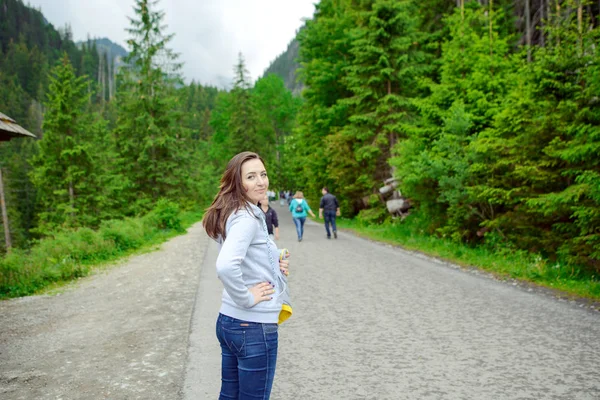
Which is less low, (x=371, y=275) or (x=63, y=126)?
(x=63, y=126)

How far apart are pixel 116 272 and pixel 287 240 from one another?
7342 millimetres

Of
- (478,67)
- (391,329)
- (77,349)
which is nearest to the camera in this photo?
(77,349)

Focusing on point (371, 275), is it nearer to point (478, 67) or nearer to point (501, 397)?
point (501, 397)

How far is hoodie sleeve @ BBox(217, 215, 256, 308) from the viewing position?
2.05 m

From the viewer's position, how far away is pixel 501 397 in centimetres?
361

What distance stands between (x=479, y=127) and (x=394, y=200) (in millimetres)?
7533

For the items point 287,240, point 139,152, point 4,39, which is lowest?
point 287,240

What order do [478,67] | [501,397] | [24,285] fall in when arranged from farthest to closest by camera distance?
[478,67] < [24,285] < [501,397]

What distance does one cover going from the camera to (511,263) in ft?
30.6

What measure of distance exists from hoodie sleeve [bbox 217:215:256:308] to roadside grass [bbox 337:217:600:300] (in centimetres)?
690

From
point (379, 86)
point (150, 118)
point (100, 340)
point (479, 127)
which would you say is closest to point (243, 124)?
point (150, 118)

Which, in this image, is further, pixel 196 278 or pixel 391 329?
pixel 196 278

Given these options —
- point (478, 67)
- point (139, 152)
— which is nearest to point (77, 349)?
point (478, 67)

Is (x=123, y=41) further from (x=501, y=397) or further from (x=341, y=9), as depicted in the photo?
(x=501, y=397)
